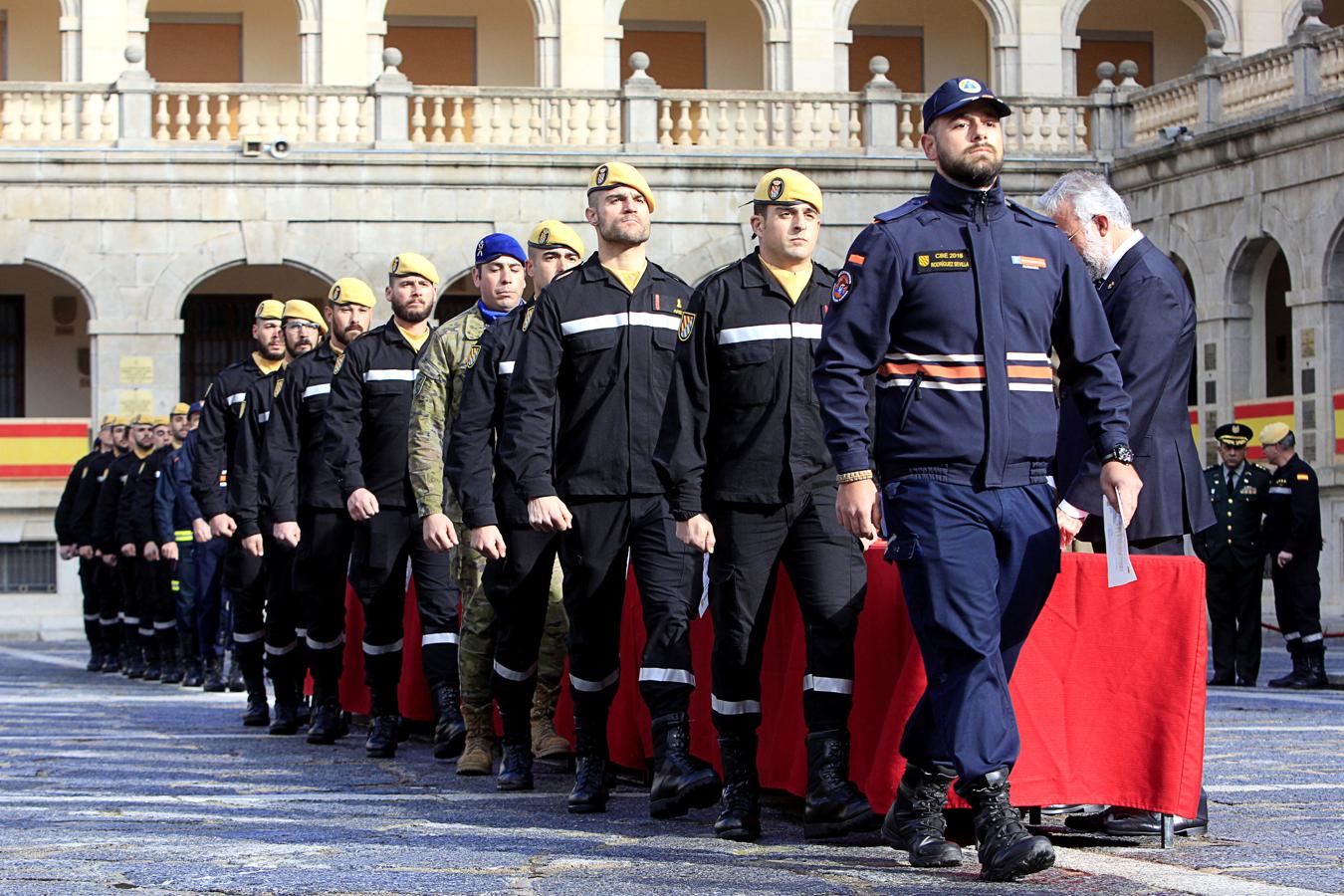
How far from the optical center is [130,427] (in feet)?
70.0

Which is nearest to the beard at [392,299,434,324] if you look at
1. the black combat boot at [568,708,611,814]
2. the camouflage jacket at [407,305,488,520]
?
the camouflage jacket at [407,305,488,520]

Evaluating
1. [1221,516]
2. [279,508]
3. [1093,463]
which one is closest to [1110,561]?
[1093,463]

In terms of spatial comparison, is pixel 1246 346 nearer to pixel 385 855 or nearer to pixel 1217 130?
pixel 1217 130

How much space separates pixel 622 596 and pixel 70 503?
1493cm

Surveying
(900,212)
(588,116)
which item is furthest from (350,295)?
(588,116)

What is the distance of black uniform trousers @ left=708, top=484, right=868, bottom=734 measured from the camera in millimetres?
7543

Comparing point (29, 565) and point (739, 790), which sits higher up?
point (29, 565)

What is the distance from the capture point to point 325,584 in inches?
476

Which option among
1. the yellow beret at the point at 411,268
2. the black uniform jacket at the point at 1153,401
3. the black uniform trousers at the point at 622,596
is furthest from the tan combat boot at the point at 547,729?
the black uniform jacket at the point at 1153,401

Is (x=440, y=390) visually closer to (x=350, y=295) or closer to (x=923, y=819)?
(x=350, y=295)

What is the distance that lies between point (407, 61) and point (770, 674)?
90.5 feet

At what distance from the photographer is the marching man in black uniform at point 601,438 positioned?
337 inches

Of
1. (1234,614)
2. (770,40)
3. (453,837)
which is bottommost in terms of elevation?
(453,837)

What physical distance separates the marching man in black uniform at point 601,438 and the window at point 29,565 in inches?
903
